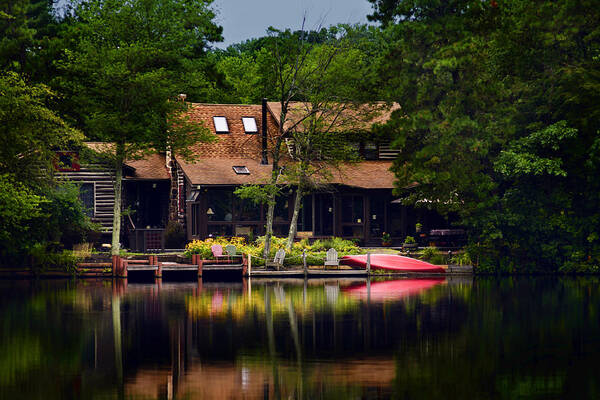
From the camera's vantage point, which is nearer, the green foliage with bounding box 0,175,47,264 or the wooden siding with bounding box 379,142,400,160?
the green foliage with bounding box 0,175,47,264

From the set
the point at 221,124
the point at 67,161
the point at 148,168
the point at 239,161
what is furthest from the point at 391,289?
the point at 221,124

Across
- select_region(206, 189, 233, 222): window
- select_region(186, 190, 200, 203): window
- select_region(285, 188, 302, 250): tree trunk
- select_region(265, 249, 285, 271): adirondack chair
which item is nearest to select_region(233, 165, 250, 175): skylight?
select_region(206, 189, 233, 222): window

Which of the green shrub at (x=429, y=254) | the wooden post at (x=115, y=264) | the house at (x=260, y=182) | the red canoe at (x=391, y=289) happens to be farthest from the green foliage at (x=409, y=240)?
the wooden post at (x=115, y=264)

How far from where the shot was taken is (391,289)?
3962 cm

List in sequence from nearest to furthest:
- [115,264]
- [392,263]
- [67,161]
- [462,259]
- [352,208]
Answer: [115,264] < [392,263] < [462,259] < [67,161] < [352,208]

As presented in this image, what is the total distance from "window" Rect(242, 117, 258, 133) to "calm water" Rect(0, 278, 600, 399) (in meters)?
23.2

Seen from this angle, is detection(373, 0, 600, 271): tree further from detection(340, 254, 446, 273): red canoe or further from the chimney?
the chimney

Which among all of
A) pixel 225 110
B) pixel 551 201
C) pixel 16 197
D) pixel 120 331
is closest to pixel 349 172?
pixel 225 110

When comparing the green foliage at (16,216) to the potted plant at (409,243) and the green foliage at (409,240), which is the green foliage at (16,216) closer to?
the potted plant at (409,243)

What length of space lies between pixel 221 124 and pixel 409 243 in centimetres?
1512

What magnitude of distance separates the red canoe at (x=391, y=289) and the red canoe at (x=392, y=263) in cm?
153

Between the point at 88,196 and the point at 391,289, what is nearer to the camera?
the point at 391,289

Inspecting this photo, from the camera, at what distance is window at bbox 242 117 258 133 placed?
60.8 meters

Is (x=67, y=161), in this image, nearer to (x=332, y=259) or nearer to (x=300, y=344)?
(x=332, y=259)
